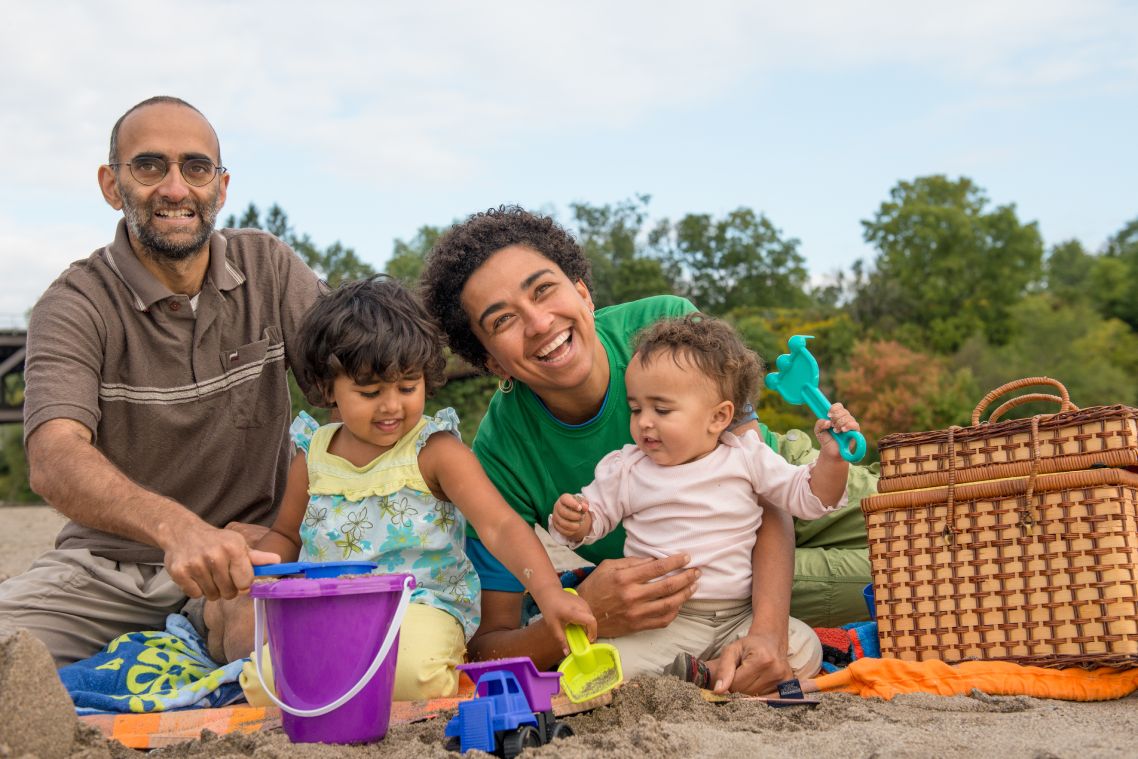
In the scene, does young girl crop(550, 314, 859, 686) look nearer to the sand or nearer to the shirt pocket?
the sand

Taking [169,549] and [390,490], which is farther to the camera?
[390,490]

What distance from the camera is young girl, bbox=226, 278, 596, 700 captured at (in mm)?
3119

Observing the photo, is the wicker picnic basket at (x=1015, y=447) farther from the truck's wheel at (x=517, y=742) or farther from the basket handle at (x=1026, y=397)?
the truck's wheel at (x=517, y=742)

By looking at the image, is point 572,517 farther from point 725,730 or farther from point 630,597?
point 725,730

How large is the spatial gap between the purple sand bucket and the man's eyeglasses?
2063 mm

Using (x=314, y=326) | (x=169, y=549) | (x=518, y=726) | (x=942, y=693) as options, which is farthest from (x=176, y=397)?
(x=942, y=693)

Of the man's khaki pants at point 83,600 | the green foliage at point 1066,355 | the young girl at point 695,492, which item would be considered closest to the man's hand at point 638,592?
the young girl at point 695,492

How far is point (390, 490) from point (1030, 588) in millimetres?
2068

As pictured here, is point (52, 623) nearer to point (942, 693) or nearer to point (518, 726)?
point (518, 726)

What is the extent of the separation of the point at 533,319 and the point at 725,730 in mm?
1485

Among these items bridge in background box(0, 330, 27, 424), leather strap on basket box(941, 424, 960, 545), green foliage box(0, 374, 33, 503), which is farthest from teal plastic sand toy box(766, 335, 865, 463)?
green foliage box(0, 374, 33, 503)

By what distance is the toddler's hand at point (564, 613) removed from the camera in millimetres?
2742

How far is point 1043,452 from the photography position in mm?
3008

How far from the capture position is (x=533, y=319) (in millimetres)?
3346
